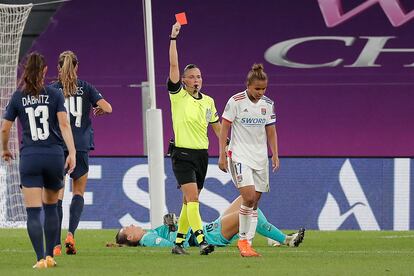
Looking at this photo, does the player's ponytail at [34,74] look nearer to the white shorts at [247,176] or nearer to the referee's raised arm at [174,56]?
the referee's raised arm at [174,56]

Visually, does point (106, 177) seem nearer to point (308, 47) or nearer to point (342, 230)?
point (342, 230)

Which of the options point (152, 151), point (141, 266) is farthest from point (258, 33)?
point (141, 266)

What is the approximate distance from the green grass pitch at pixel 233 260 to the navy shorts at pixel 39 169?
0.71 m

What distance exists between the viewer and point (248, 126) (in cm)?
1237

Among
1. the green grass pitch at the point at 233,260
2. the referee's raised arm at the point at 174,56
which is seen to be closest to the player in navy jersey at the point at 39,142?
the green grass pitch at the point at 233,260

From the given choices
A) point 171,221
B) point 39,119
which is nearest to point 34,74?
point 39,119

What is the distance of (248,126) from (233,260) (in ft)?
4.86

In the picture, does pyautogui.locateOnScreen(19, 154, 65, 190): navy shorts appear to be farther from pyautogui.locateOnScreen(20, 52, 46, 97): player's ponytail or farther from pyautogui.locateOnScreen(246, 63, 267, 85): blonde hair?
pyautogui.locateOnScreen(246, 63, 267, 85): blonde hair

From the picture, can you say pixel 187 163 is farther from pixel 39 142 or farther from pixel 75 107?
pixel 39 142

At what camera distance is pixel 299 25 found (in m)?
25.8

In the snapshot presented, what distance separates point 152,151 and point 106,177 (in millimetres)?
3246

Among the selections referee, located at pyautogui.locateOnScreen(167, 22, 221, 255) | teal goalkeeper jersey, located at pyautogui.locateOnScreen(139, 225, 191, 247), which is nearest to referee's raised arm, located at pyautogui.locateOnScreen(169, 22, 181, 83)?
referee, located at pyautogui.locateOnScreen(167, 22, 221, 255)

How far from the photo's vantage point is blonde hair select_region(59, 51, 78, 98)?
12414mm

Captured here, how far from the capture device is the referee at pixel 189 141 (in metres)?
12.5
